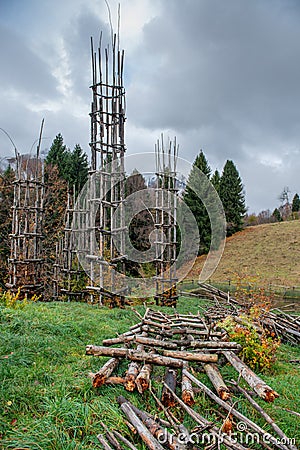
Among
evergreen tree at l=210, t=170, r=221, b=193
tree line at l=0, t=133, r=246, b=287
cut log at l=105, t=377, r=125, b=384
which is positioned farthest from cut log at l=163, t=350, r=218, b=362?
evergreen tree at l=210, t=170, r=221, b=193

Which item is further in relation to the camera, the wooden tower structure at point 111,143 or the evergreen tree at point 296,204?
the evergreen tree at point 296,204

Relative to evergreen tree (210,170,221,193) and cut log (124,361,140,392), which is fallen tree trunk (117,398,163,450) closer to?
cut log (124,361,140,392)

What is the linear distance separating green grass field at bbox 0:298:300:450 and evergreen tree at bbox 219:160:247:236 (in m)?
22.0

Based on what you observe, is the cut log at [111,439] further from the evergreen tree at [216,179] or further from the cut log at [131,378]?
the evergreen tree at [216,179]

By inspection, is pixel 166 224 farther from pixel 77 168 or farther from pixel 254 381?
pixel 77 168

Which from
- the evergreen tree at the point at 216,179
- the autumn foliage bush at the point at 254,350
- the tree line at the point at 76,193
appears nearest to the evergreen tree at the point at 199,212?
the tree line at the point at 76,193

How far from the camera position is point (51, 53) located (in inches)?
302

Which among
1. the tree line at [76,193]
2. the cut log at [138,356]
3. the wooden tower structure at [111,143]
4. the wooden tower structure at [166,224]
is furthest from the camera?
the tree line at [76,193]

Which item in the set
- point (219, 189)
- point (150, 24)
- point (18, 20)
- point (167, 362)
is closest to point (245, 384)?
point (167, 362)

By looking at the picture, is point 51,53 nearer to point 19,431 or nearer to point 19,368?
point 19,368

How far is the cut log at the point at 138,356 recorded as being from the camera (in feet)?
12.6

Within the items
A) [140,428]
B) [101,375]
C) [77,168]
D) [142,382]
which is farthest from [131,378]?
[77,168]

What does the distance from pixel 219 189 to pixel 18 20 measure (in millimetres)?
22467

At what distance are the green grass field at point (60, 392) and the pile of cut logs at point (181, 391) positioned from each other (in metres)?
0.10
